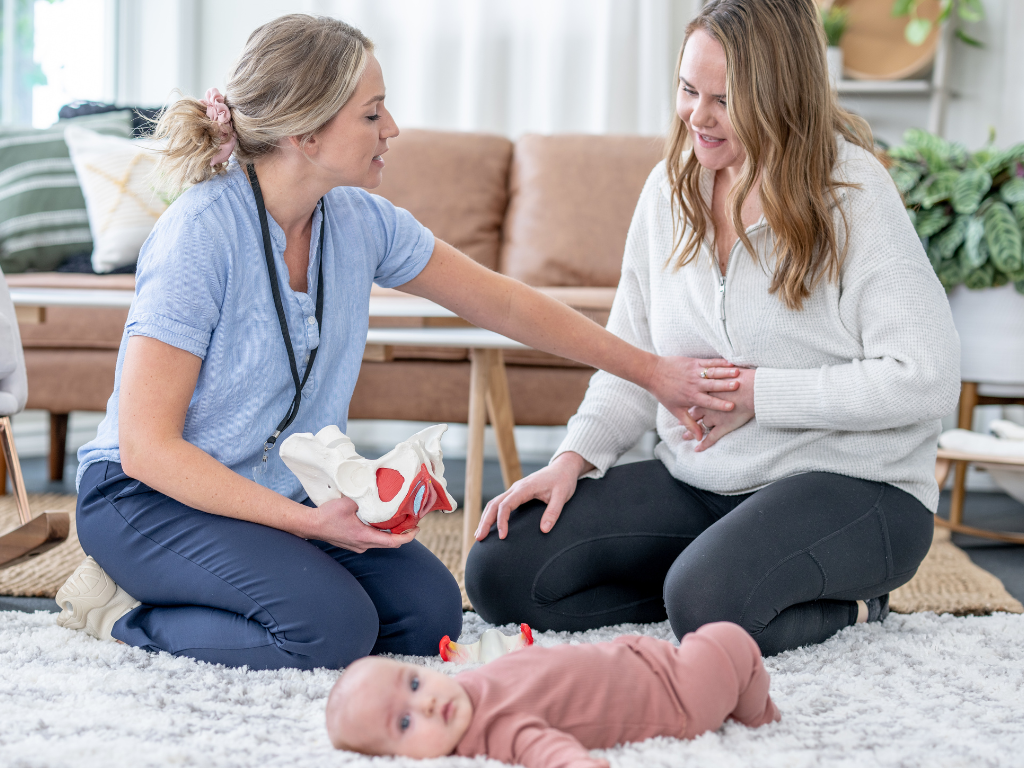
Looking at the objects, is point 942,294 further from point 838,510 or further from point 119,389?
point 119,389

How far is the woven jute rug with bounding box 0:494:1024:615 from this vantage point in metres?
1.57

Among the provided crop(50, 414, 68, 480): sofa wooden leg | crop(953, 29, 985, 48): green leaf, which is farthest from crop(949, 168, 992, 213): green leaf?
crop(50, 414, 68, 480): sofa wooden leg

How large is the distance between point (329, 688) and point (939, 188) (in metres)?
2.04

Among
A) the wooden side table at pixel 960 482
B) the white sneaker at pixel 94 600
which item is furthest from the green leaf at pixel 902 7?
the white sneaker at pixel 94 600

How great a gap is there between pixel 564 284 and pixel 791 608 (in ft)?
5.38

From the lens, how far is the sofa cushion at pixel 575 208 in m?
2.81

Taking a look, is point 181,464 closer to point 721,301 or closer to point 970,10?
point 721,301

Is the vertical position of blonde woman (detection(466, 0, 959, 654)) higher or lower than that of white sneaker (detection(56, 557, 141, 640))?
higher

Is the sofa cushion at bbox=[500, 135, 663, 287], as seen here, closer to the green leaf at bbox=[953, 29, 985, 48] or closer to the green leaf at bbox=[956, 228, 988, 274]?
the green leaf at bbox=[956, 228, 988, 274]

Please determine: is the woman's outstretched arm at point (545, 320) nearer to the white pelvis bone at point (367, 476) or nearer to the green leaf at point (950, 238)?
the white pelvis bone at point (367, 476)

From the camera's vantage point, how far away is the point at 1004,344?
2.43 metres

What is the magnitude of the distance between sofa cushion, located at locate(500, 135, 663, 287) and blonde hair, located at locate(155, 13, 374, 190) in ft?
5.25

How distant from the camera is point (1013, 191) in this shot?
2395mm

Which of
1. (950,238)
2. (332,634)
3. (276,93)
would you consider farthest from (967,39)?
(332,634)
